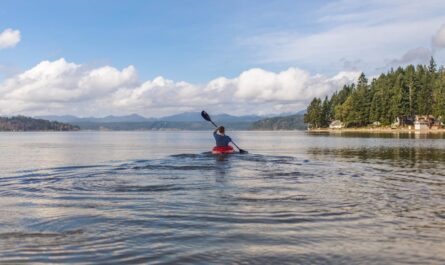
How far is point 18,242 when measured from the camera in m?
11.2

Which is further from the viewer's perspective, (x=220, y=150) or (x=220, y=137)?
(x=220, y=150)

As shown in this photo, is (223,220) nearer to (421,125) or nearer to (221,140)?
(221,140)

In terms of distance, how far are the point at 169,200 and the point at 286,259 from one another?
836 centimetres

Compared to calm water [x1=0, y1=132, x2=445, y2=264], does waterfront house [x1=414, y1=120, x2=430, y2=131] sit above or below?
above

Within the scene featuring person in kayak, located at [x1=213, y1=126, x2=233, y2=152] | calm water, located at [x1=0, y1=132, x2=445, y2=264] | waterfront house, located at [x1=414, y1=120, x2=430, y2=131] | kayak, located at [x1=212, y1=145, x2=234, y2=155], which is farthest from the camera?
waterfront house, located at [x1=414, y1=120, x2=430, y2=131]

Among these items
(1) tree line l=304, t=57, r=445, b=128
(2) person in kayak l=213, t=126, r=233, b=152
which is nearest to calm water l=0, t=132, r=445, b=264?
(2) person in kayak l=213, t=126, r=233, b=152

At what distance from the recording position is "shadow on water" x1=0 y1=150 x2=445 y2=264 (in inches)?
408

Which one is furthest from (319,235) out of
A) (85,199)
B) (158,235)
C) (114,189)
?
(114,189)

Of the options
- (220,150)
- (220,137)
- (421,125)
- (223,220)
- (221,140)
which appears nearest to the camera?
(223,220)

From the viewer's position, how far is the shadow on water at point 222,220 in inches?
408

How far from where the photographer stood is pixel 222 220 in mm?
13961

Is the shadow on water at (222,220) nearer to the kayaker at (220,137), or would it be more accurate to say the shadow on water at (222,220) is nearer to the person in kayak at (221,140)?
the kayaker at (220,137)

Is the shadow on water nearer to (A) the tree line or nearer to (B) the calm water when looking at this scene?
A: (B) the calm water

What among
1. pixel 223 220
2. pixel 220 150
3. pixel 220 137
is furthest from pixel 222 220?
pixel 220 150
